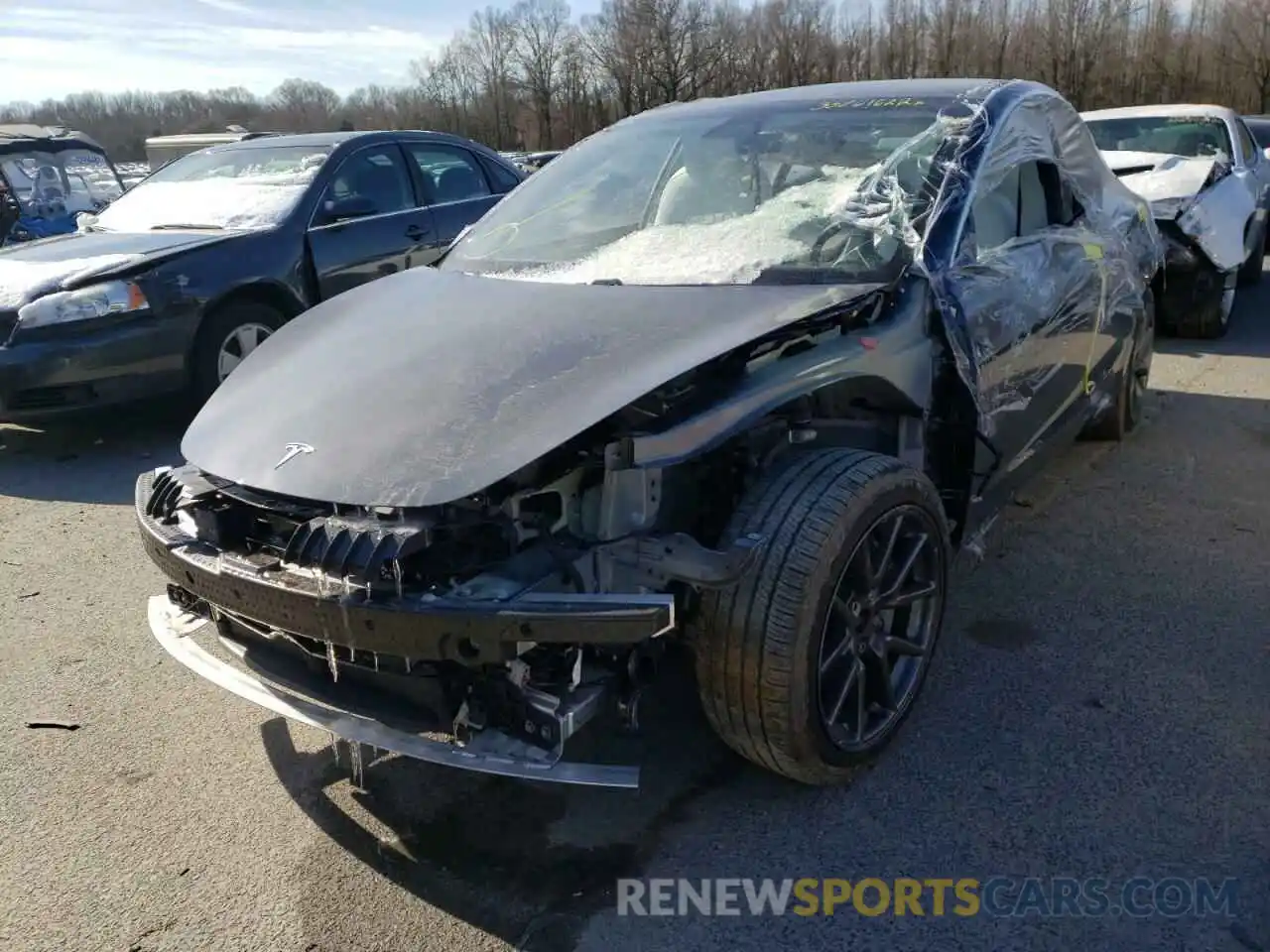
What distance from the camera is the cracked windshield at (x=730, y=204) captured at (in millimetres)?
3018

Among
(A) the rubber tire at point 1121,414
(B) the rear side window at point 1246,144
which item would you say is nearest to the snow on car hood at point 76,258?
(A) the rubber tire at point 1121,414

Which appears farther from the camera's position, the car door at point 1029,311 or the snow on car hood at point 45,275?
the snow on car hood at point 45,275

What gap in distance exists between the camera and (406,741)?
7.25 feet

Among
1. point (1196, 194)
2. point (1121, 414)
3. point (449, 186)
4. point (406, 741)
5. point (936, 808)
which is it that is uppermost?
point (449, 186)

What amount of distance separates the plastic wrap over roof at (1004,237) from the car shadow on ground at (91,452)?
4.07 meters

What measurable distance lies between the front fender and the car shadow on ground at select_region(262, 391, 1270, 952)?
95cm

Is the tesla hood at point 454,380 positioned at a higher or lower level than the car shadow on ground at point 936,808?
higher

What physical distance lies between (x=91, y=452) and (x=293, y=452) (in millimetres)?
4214

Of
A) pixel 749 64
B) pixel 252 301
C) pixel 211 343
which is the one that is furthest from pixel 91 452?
pixel 749 64

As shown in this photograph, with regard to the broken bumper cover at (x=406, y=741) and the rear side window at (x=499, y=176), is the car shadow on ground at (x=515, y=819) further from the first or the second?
the rear side window at (x=499, y=176)

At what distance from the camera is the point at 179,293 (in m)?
5.61

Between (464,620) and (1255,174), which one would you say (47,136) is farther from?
(1255,174)

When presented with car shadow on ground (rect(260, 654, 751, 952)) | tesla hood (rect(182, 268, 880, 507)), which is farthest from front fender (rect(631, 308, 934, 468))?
car shadow on ground (rect(260, 654, 751, 952))

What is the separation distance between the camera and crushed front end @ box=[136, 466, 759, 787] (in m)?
2.04
